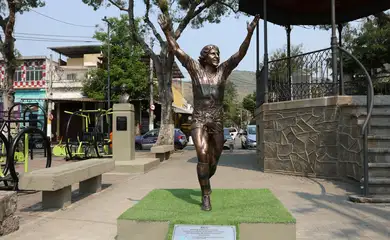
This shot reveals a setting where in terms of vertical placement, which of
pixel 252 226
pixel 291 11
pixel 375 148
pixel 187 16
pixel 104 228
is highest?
pixel 187 16

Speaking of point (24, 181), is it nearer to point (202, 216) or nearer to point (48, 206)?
point (48, 206)

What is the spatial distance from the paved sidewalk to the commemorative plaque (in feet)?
4.10

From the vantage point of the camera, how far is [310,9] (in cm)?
1295

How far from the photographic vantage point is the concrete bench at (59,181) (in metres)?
5.77

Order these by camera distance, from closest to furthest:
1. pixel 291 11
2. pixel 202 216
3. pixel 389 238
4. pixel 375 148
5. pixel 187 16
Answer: pixel 202 216 → pixel 389 238 → pixel 375 148 → pixel 291 11 → pixel 187 16

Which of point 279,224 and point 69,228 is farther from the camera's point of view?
point 69,228

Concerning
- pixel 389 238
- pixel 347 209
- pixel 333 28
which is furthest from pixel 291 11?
pixel 389 238

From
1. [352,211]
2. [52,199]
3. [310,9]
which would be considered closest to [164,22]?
[52,199]

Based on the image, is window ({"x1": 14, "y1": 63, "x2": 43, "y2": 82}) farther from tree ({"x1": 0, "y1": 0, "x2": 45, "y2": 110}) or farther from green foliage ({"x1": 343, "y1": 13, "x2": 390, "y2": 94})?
green foliage ({"x1": 343, "y1": 13, "x2": 390, "y2": 94})

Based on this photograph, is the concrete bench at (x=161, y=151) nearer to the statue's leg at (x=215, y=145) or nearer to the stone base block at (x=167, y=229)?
the statue's leg at (x=215, y=145)

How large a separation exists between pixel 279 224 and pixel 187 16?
1519 cm

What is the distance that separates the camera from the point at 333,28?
31.1 ft

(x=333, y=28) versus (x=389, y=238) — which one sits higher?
(x=333, y=28)

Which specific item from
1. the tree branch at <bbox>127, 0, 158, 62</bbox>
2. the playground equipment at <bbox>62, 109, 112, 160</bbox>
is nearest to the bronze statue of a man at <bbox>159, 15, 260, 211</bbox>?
the playground equipment at <bbox>62, 109, 112, 160</bbox>
